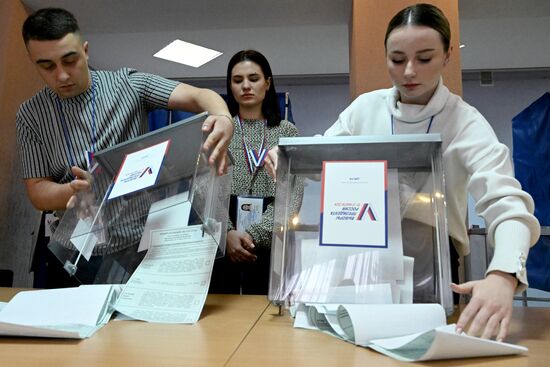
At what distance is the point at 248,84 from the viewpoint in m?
1.70

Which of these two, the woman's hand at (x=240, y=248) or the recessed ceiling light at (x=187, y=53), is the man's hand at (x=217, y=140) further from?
the recessed ceiling light at (x=187, y=53)

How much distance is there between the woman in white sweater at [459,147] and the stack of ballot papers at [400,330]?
0.16 ft

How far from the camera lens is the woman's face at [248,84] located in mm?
1696

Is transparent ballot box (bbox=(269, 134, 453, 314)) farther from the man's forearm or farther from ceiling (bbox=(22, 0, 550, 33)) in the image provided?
ceiling (bbox=(22, 0, 550, 33))

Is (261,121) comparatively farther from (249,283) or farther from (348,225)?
(348,225)

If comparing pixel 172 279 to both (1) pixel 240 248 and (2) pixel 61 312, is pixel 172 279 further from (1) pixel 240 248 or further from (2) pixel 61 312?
(1) pixel 240 248

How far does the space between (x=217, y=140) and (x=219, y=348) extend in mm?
437

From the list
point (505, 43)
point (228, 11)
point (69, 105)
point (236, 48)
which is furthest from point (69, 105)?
point (505, 43)

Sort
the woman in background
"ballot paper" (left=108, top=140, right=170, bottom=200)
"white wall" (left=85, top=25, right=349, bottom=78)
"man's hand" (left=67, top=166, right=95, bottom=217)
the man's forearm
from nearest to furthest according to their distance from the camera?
"ballot paper" (left=108, top=140, right=170, bottom=200) < "man's hand" (left=67, top=166, right=95, bottom=217) < the man's forearm < the woman in background < "white wall" (left=85, top=25, right=349, bottom=78)

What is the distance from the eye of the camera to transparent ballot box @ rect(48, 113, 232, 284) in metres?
Result: 0.81

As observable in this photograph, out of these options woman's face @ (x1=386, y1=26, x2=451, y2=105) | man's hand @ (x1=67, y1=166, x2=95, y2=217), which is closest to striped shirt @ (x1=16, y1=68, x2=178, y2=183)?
man's hand @ (x1=67, y1=166, x2=95, y2=217)

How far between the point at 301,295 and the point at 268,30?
274 centimetres

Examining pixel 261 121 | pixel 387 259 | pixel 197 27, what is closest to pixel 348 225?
pixel 387 259

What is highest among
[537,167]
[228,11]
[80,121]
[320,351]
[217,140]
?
[228,11]
